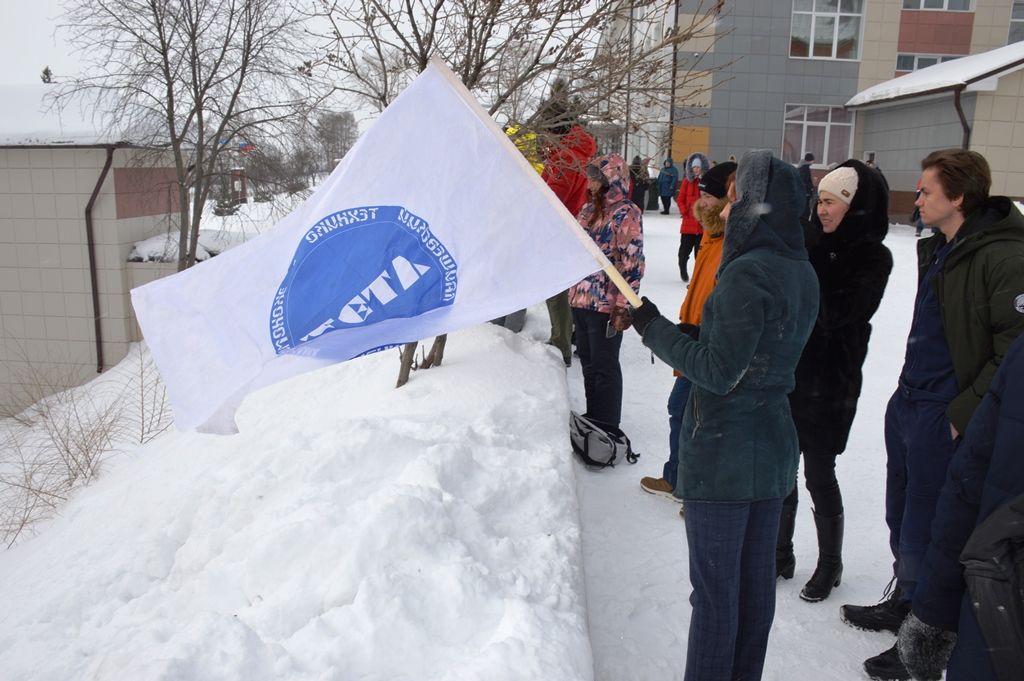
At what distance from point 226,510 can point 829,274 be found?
3.02 m

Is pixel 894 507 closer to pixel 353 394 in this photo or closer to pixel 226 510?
pixel 226 510

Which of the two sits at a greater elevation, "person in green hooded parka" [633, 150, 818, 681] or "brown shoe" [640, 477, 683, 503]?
"person in green hooded parka" [633, 150, 818, 681]

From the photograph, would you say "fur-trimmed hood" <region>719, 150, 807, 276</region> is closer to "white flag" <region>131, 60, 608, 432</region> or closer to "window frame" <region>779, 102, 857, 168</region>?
"white flag" <region>131, 60, 608, 432</region>

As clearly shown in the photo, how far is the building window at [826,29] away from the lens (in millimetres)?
27562

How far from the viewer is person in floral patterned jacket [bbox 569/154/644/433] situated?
5090mm

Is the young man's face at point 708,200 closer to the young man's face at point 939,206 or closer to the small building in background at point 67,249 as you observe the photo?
the young man's face at point 939,206

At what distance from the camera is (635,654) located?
3.37m

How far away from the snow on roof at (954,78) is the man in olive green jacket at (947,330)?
2121cm

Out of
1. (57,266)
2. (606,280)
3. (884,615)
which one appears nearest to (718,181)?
(606,280)

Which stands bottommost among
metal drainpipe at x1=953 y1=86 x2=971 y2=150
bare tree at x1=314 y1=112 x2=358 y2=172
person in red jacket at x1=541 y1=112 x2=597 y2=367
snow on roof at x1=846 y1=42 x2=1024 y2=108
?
person in red jacket at x1=541 y1=112 x2=597 y2=367

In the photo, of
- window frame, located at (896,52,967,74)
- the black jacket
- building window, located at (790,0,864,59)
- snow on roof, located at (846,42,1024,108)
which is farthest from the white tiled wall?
window frame, located at (896,52,967,74)

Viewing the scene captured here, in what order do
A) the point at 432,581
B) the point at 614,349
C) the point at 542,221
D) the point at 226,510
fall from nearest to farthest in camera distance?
1. the point at 542,221
2. the point at 432,581
3. the point at 226,510
4. the point at 614,349

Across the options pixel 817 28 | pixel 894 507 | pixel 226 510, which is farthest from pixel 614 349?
pixel 817 28

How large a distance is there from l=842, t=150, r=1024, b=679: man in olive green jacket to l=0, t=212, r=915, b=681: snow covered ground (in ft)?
2.42
